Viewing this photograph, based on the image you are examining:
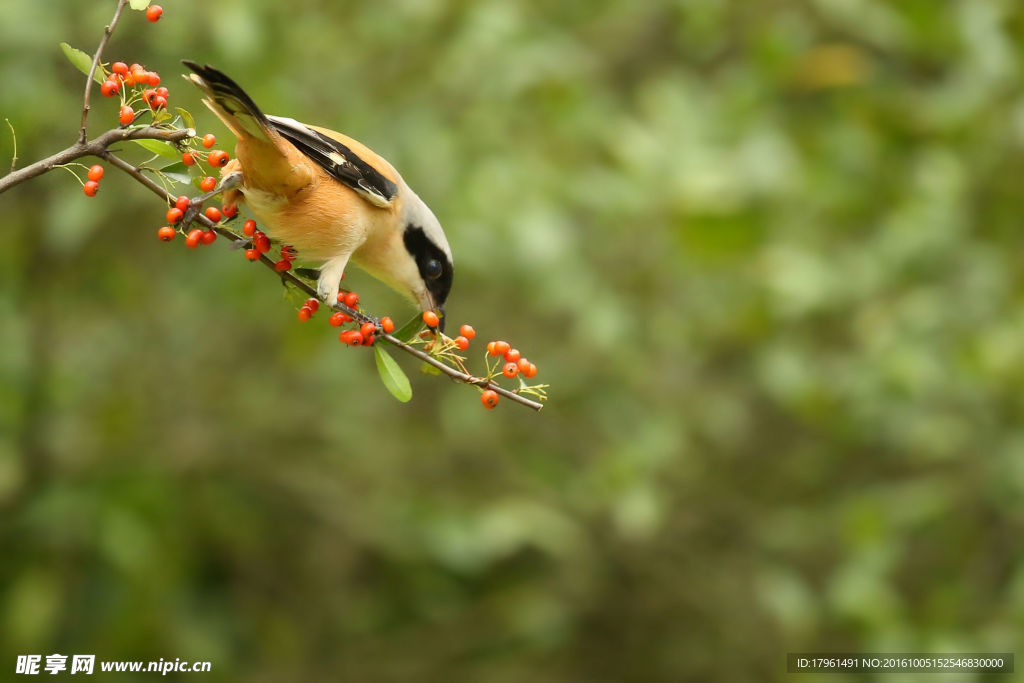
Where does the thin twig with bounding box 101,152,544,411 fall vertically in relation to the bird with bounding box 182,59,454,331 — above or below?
below

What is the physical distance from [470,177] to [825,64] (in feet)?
6.60

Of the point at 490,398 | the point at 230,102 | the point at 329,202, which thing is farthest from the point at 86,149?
the point at 329,202

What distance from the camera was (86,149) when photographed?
4.55 ft

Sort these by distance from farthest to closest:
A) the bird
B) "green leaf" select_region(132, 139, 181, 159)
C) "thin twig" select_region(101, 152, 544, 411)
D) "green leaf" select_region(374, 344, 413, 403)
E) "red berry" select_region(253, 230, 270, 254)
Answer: the bird < "red berry" select_region(253, 230, 270, 254) < "green leaf" select_region(374, 344, 413, 403) < "green leaf" select_region(132, 139, 181, 159) < "thin twig" select_region(101, 152, 544, 411)

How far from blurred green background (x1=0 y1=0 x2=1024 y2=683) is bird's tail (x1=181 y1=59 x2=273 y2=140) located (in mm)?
1433

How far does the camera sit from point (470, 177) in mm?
4051

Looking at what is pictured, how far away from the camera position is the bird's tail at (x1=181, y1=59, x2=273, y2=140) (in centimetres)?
165

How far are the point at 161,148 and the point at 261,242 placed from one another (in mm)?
317

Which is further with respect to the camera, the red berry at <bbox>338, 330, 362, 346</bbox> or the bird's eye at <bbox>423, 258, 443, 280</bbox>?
the bird's eye at <bbox>423, 258, 443, 280</bbox>

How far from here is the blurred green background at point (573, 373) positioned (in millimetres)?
4090

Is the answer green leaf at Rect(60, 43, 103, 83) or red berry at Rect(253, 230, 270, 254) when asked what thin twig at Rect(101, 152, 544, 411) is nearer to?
red berry at Rect(253, 230, 270, 254)

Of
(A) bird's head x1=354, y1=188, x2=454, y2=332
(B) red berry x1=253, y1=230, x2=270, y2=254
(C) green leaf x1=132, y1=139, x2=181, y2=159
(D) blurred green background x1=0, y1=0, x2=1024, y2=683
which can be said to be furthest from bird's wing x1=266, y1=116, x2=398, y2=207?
(D) blurred green background x1=0, y1=0, x2=1024, y2=683

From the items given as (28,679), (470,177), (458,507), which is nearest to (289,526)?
(458,507)

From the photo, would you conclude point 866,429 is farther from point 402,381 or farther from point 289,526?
point 402,381
